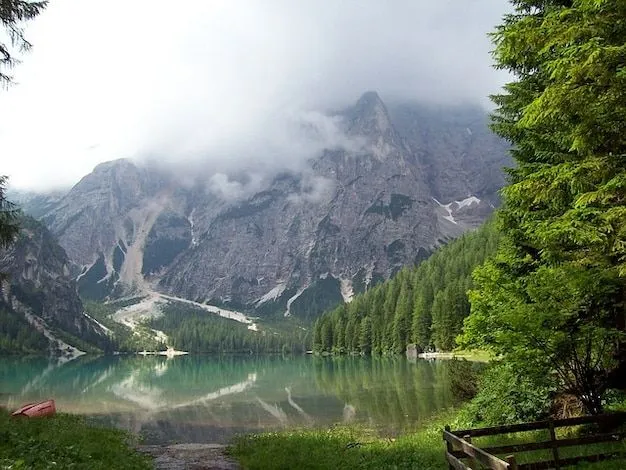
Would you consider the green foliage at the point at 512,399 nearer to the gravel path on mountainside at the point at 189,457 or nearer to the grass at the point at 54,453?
the gravel path on mountainside at the point at 189,457

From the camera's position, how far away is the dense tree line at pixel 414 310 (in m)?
110

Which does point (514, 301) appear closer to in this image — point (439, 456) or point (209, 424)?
point (439, 456)

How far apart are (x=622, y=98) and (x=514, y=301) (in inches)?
346

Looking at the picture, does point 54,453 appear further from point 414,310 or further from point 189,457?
point 414,310

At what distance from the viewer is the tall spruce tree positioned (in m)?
9.23

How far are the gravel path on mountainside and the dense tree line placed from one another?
79161 millimetres

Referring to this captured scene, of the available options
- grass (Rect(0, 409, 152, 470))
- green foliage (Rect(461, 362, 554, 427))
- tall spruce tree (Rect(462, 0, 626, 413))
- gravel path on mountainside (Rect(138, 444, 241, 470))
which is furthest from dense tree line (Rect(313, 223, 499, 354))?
grass (Rect(0, 409, 152, 470))

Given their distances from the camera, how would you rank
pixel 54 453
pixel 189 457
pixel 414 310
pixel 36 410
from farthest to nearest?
1. pixel 414 310
2. pixel 36 410
3. pixel 189 457
4. pixel 54 453

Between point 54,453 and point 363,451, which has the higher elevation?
point 54,453

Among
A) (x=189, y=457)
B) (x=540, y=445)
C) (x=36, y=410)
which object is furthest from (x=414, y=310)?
(x=540, y=445)

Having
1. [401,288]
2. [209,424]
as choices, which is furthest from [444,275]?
[209,424]

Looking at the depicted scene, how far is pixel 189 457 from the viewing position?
21.7m

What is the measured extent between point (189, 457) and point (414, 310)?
107 m

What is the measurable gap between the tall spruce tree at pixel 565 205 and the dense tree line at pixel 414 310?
81224 mm
